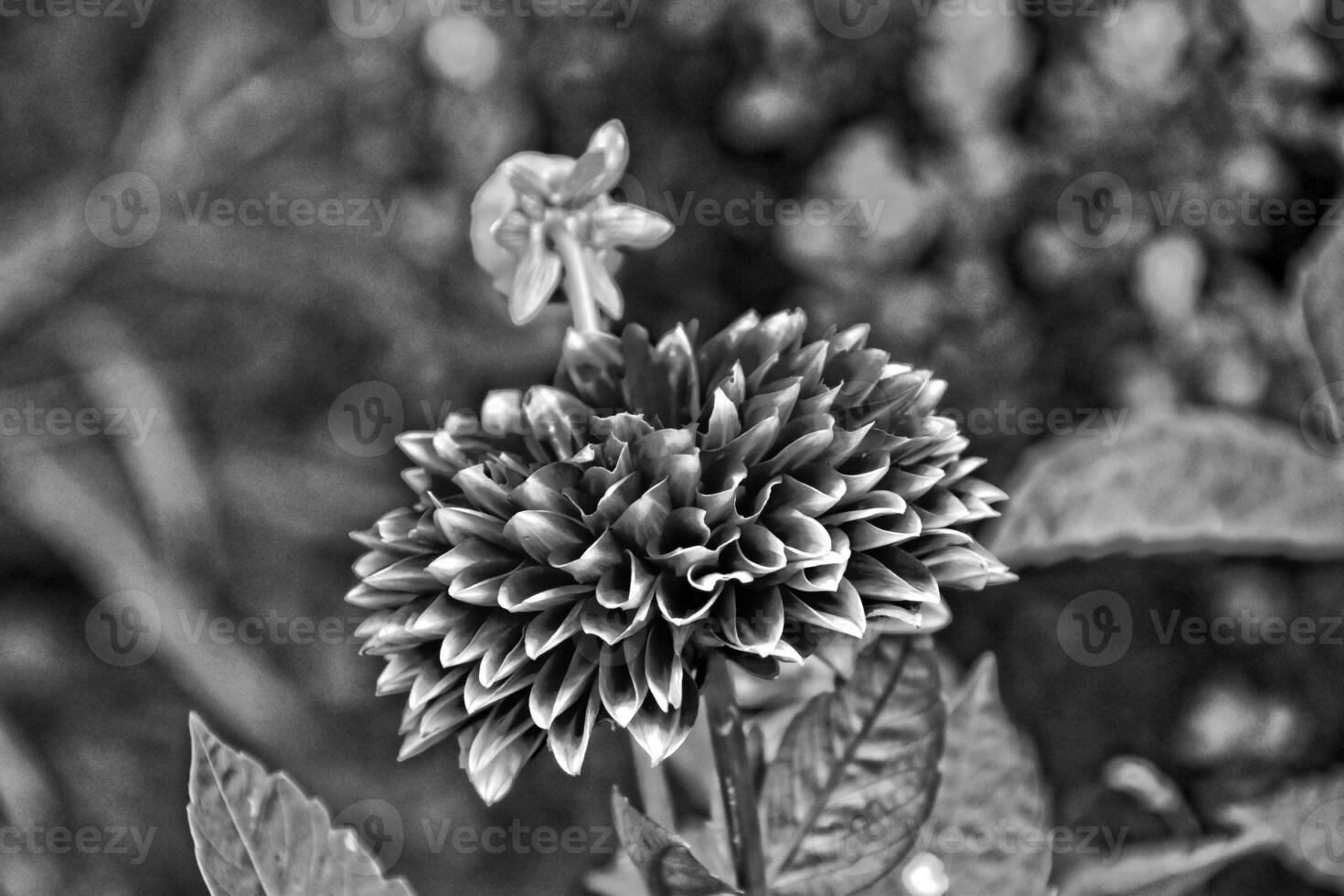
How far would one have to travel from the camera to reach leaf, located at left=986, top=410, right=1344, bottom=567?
23.2 inches

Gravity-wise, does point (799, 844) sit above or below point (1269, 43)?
below

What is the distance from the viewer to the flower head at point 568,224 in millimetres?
351

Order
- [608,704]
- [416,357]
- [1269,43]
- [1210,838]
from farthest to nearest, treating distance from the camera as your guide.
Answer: [416,357], [1269,43], [1210,838], [608,704]

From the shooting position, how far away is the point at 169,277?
920mm

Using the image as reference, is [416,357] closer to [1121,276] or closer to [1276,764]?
[1121,276]

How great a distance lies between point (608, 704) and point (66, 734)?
2.57 ft

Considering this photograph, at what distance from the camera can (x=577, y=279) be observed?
0.35 metres

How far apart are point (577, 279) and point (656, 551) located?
0.10m

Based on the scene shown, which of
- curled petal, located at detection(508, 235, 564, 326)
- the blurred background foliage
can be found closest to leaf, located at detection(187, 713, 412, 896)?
curled petal, located at detection(508, 235, 564, 326)

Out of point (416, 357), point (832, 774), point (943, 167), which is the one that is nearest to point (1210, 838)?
point (832, 774)

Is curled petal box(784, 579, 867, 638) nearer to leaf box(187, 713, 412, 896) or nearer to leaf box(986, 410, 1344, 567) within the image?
leaf box(187, 713, 412, 896)

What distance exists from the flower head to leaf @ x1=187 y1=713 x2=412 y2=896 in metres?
0.15

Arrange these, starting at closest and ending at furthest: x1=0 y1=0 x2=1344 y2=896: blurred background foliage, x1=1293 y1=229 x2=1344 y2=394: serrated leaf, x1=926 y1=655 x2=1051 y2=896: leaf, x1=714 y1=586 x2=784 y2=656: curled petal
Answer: x1=714 y1=586 x2=784 y2=656: curled petal → x1=926 y1=655 x2=1051 y2=896: leaf → x1=1293 y1=229 x2=1344 y2=394: serrated leaf → x1=0 y1=0 x2=1344 y2=896: blurred background foliage

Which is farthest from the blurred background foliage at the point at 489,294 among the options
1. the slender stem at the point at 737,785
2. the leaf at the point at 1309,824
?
the slender stem at the point at 737,785
